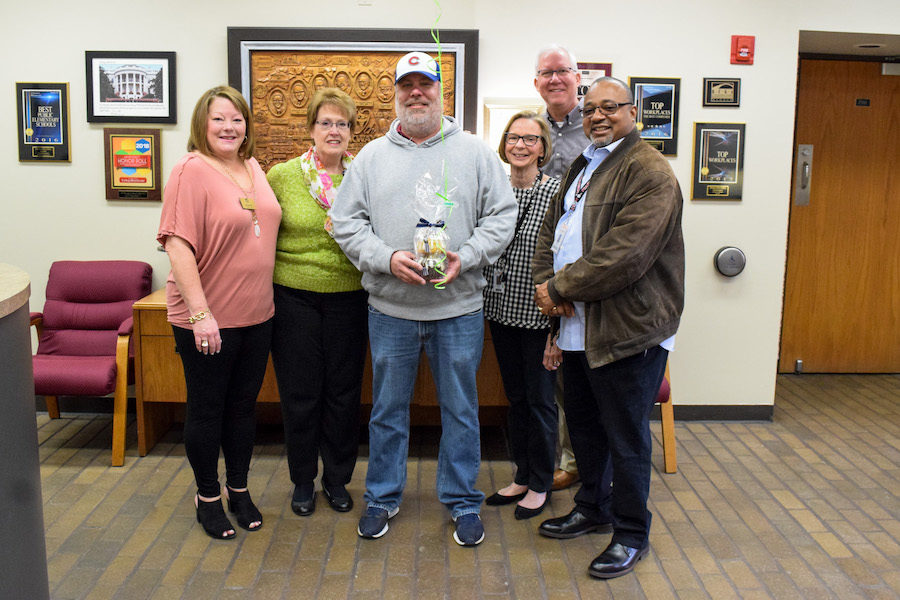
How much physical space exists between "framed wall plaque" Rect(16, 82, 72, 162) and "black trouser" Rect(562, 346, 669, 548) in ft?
9.83

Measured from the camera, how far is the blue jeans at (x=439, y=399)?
264 cm

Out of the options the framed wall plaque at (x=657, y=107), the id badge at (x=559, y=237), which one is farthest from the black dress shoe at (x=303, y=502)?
the framed wall plaque at (x=657, y=107)

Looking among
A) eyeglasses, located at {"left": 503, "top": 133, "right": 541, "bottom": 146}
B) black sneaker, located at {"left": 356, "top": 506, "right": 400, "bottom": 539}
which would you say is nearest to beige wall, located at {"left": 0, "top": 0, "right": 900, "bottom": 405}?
eyeglasses, located at {"left": 503, "top": 133, "right": 541, "bottom": 146}

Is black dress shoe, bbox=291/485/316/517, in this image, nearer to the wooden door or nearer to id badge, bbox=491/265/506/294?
id badge, bbox=491/265/506/294

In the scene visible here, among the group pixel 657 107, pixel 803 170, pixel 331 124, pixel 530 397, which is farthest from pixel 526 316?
pixel 803 170

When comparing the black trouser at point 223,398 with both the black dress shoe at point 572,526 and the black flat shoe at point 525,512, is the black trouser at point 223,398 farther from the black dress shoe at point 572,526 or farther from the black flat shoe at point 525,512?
the black dress shoe at point 572,526

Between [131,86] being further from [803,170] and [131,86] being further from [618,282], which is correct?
[803,170]

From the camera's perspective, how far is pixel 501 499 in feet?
9.91

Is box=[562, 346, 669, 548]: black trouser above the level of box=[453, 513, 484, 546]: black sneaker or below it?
above

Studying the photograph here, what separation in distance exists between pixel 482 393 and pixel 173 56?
2390mm

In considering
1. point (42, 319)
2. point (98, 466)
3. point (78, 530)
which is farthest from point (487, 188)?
point (42, 319)

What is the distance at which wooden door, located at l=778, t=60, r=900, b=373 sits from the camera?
489 centimetres

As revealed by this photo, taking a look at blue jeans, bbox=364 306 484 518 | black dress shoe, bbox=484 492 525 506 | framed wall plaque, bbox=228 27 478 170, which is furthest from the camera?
framed wall plaque, bbox=228 27 478 170

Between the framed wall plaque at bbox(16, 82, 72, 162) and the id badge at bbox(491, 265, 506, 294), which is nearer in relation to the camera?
the id badge at bbox(491, 265, 506, 294)
